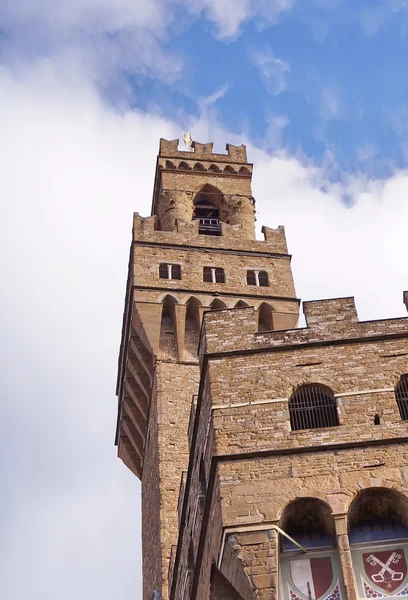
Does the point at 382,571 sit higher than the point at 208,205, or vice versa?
the point at 208,205

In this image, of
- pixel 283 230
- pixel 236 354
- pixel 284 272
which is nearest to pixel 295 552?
pixel 236 354

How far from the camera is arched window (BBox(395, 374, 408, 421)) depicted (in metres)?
15.4

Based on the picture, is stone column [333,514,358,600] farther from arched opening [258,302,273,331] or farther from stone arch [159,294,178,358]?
arched opening [258,302,273,331]

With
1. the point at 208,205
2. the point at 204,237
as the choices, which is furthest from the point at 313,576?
the point at 208,205

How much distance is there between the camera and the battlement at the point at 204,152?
3738 centimetres

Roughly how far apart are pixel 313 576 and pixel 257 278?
59.0 ft

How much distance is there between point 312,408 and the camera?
15.7 metres

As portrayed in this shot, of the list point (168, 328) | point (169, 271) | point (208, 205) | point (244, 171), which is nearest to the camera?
point (168, 328)

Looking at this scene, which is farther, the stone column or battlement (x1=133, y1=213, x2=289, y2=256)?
battlement (x1=133, y1=213, x2=289, y2=256)

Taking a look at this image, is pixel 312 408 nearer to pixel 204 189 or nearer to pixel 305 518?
pixel 305 518

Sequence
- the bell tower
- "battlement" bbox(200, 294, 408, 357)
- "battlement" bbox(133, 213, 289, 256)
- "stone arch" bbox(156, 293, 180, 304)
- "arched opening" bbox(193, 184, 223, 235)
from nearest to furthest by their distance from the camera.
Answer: "battlement" bbox(200, 294, 408, 357) < the bell tower < "stone arch" bbox(156, 293, 180, 304) < "battlement" bbox(133, 213, 289, 256) < "arched opening" bbox(193, 184, 223, 235)

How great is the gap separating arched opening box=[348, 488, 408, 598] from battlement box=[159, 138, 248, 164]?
24.3 m

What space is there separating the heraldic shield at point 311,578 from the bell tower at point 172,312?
10739 mm

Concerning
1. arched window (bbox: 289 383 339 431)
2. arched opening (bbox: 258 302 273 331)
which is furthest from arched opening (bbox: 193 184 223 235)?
arched window (bbox: 289 383 339 431)
